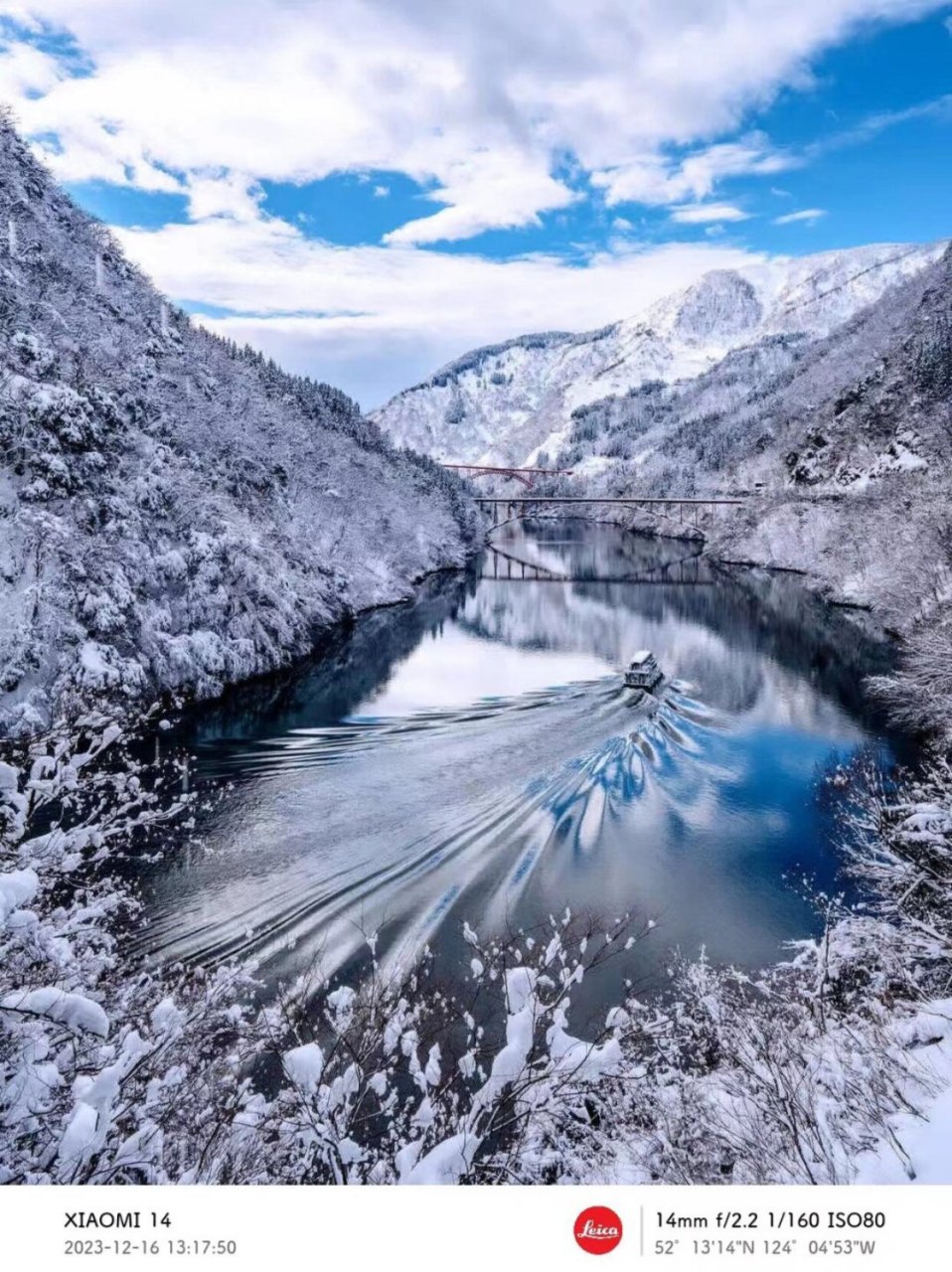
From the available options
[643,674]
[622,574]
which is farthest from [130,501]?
[622,574]

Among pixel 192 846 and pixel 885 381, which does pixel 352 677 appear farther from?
pixel 885 381

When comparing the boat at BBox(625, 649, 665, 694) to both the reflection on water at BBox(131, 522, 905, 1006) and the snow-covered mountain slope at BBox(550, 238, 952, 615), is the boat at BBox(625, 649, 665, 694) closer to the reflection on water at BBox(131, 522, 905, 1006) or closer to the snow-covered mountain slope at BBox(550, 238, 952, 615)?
→ the reflection on water at BBox(131, 522, 905, 1006)

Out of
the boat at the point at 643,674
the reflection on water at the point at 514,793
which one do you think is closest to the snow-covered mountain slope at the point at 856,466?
the reflection on water at the point at 514,793

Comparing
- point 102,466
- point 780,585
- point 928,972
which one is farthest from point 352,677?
point 780,585
